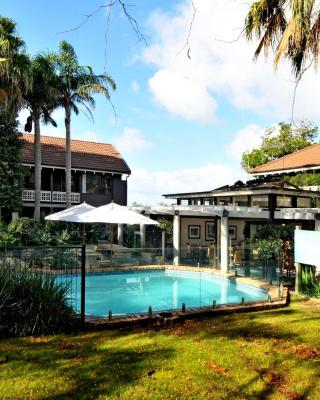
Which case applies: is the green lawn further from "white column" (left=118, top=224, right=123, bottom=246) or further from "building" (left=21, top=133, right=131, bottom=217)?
"building" (left=21, top=133, right=131, bottom=217)

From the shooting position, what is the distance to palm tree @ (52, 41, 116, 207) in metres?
23.8

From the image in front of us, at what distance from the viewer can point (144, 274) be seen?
60.0 ft

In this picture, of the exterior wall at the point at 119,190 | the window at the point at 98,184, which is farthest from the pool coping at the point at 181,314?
the window at the point at 98,184

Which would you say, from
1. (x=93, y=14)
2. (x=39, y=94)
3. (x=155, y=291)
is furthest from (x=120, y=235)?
(x=93, y=14)

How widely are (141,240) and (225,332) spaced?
1590cm

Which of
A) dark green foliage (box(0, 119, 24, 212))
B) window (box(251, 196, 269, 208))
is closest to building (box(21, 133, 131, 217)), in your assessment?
dark green foliage (box(0, 119, 24, 212))

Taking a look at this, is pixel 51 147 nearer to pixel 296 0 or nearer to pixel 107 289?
pixel 107 289

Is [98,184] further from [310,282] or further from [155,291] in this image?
[310,282]

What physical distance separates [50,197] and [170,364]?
79.6 feet

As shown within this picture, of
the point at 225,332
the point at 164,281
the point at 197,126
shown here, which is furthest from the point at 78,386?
the point at 164,281

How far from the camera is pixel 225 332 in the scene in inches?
304

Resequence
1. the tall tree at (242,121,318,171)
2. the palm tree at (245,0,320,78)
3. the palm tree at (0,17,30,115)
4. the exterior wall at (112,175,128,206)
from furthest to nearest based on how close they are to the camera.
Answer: the tall tree at (242,121,318,171), the exterior wall at (112,175,128,206), the palm tree at (0,17,30,115), the palm tree at (245,0,320,78)

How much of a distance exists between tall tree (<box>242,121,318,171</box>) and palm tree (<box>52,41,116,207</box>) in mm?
18261

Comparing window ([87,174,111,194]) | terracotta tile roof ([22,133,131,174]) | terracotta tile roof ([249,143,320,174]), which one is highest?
terracotta tile roof ([22,133,131,174])
